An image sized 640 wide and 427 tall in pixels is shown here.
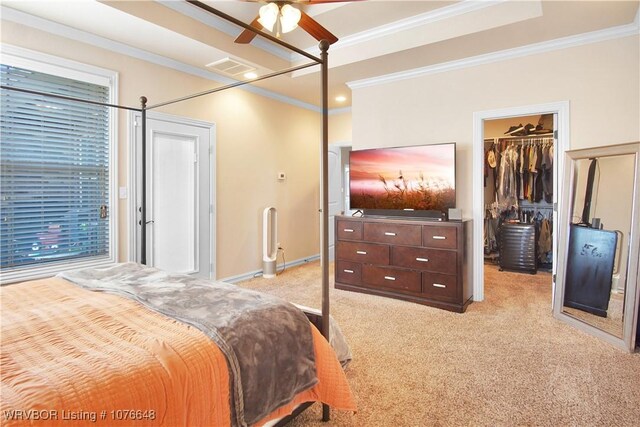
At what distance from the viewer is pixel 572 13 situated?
284 centimetres

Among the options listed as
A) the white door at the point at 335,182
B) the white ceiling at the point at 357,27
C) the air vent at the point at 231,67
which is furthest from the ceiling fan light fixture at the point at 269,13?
the white door at the point at 335,182

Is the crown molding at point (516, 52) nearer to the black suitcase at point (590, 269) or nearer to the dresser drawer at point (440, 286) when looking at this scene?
the black suitcase at point (590, 269)

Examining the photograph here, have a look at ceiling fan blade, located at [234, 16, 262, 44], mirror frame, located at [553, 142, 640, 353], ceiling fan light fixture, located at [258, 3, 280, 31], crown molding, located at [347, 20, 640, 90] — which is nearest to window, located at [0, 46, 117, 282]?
ceiling fan blade, located at [234, 16, 262, 44]

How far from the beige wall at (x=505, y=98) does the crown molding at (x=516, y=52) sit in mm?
43

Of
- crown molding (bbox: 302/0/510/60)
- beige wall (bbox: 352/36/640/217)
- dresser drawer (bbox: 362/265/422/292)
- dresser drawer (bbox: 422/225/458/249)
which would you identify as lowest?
dresser drawer (bbox: 362/265/422/292)

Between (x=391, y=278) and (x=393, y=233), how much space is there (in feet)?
1.68

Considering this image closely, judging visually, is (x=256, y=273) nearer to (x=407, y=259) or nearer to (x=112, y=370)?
(x=407, y=259)

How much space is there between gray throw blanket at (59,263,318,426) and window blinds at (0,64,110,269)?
1.48 metres

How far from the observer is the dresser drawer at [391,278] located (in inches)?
147

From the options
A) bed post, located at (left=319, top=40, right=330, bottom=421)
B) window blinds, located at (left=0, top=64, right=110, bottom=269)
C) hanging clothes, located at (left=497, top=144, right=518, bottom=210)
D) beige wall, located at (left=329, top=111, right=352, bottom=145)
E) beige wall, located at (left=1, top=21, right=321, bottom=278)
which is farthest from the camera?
beige wall, located at (left=329, top=111, right=352, bottom=145)

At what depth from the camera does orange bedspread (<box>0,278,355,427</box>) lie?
0.93 meters

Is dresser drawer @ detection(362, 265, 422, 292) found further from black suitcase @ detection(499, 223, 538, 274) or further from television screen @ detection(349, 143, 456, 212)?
black suitcase @ detection(499, 223, 538, 274)

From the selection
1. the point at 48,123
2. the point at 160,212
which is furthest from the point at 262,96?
the point at 48,123

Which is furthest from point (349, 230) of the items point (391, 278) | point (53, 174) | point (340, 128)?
point (53, 174)
